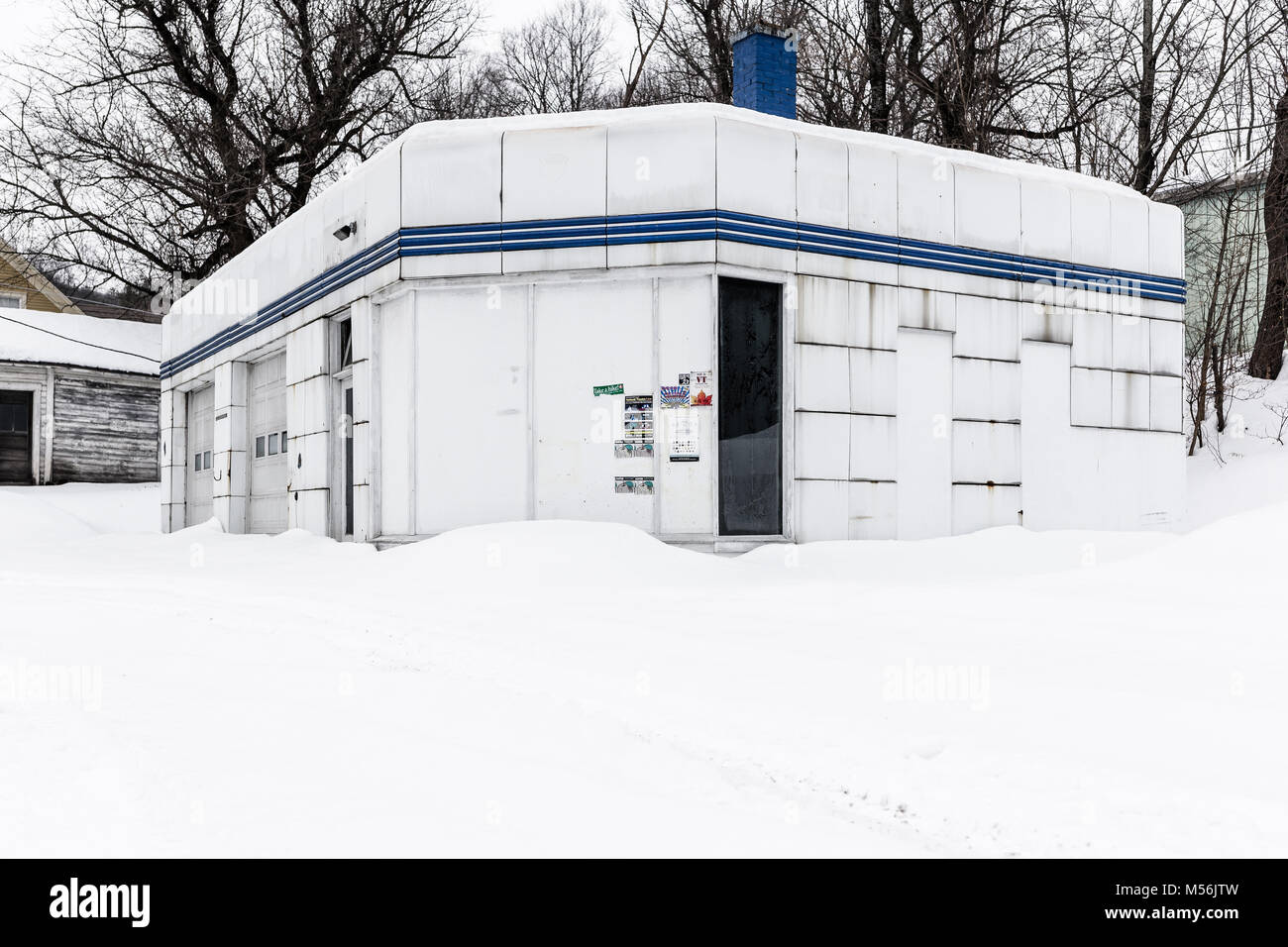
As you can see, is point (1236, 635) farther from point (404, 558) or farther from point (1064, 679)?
point (404, 558)

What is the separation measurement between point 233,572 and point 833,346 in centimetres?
718

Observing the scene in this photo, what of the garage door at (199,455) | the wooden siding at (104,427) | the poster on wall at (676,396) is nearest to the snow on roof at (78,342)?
the wooden siding at (104,427)

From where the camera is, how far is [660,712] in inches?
203

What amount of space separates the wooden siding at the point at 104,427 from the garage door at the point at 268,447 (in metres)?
14.1

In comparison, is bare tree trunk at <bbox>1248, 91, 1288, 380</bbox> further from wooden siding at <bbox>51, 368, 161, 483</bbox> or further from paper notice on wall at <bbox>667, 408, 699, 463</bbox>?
wooden siding at <bbox>51, 368, 161, 483</bbox>

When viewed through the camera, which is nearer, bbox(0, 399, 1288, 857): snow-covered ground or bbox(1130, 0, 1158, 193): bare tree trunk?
bbox(0, 399, 1288, 857): snow-covered ground

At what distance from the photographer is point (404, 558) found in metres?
11.4

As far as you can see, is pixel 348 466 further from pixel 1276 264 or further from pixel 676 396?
pixel 1276 264

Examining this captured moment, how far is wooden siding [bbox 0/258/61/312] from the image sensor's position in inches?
1335

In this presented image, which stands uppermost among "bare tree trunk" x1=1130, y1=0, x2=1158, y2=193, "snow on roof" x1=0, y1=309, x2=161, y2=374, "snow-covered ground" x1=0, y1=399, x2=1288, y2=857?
"bare tree trunk" x1=1130, y1=0, x2=1158, y2=193

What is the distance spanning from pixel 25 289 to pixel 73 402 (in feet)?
25.7

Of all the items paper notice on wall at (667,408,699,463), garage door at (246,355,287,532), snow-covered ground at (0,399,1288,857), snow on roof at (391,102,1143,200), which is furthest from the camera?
garage door at (246,355,287,532)

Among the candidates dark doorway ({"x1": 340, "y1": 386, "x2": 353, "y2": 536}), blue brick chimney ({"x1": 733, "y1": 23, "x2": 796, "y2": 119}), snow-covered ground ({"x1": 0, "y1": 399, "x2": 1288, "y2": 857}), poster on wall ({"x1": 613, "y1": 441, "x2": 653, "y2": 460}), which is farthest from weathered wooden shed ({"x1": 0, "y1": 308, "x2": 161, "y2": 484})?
poster on wall ({"x1": 613, "y1": 441, "x2": 653, "y2": 460})

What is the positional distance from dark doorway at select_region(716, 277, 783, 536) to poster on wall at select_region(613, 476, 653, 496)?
807 millimetres
